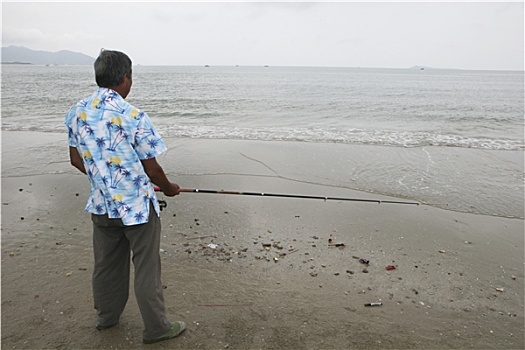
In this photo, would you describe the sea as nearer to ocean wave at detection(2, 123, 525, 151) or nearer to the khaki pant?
ocean wave at detection(2, 123, 525, 151)

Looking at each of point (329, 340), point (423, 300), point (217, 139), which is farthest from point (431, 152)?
point (329, 340)

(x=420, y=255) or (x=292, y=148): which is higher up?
(x=292, y=148)

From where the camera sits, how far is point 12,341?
2738mm

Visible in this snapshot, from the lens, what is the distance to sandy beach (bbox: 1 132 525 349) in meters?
2.89

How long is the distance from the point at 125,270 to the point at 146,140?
120cm

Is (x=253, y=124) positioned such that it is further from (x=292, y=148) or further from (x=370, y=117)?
(x=370, y=117)

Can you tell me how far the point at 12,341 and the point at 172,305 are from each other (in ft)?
3.97

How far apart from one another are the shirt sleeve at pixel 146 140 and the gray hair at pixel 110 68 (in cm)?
31

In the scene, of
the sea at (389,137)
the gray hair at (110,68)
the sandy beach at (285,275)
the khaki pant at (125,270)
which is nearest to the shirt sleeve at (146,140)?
the gray hair at (110,68)

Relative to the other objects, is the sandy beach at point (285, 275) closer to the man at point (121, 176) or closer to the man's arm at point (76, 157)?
the man at point (121, 176)

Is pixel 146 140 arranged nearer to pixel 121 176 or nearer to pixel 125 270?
pixel 121 176

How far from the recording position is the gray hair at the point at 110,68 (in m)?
2.23

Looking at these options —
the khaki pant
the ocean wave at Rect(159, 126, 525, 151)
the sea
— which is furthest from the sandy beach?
the ocean wave at Rect(159, 126, 525, 151)

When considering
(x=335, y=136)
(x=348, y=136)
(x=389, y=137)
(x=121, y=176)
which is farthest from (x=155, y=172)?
(x=389, y=137)
